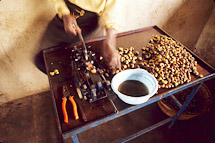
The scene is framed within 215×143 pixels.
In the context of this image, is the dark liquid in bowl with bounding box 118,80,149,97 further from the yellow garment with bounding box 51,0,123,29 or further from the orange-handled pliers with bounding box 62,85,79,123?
the yellow garment with bounding box 51,0,123,29

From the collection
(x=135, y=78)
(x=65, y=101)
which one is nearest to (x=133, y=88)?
(x=135, y=78)

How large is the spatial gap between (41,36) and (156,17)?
6.42 ft

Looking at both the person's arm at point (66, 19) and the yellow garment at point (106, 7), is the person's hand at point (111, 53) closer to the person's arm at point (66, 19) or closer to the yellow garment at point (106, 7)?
the yellow garment at point (106, 7)

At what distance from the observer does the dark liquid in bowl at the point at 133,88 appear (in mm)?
1265

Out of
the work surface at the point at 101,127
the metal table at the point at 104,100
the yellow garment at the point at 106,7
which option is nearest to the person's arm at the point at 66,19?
the yellow garment at the point at 106,7

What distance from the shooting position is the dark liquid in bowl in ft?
4.15

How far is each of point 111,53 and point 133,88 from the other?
1.36ft

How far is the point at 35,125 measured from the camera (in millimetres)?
2279

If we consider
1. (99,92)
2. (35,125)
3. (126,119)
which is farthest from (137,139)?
(35,125)

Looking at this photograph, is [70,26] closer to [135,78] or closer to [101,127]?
[135,78]

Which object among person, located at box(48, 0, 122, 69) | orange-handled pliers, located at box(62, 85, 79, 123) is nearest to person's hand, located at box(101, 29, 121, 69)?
person, located at box(48, 0, 122, 69)

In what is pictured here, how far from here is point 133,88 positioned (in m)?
1.31

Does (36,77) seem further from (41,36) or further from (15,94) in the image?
(41,36)

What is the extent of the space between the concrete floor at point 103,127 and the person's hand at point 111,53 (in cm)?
122
